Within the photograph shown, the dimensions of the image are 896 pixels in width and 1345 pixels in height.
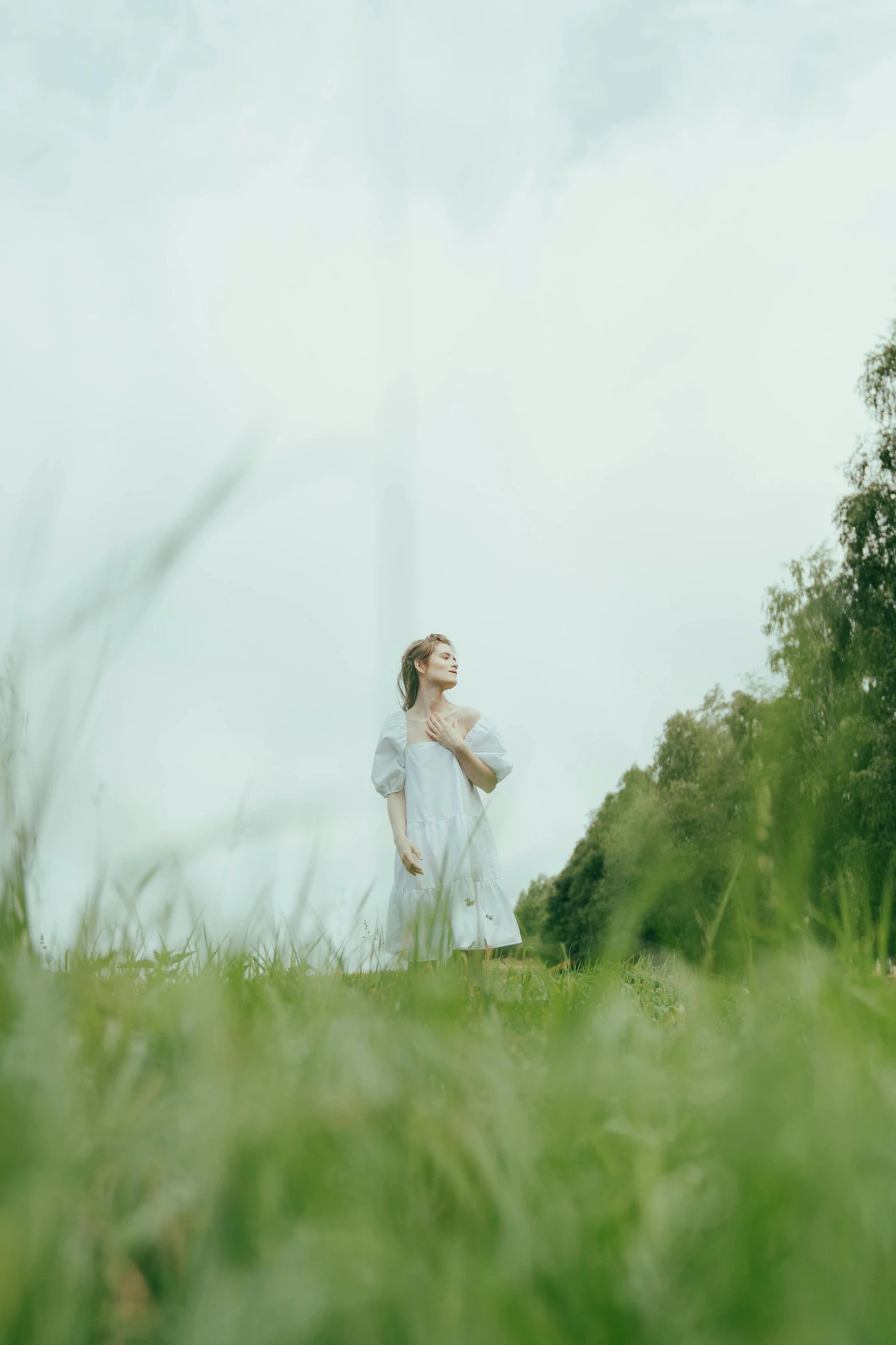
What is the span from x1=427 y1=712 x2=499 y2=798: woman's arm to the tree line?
113 centimetres

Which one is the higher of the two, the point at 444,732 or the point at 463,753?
the point at 444,732

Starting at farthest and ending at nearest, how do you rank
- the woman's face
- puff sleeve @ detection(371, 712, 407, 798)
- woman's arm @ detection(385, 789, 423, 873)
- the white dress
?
1. the woman's face
2. puff sleeve @ detection(371, 712, 407, 798)
3. the white dress
4. woman's arm @ detection(385, 789, 423, 873)

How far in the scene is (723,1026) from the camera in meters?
2.25

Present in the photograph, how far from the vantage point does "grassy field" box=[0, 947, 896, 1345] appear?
74 centimetres

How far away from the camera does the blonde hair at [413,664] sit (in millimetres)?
6746

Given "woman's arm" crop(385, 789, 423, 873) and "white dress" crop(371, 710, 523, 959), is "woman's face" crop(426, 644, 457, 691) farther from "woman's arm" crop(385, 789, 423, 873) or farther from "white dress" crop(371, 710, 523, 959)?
"woman's arm" crop(385, 789, 423, 873)

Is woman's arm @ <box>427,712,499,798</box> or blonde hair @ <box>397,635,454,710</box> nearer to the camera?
woman's arm @ <box>427,712,499,798</box>

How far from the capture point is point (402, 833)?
20.2 feet

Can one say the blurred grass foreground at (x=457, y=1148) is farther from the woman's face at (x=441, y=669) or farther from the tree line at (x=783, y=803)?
the woman's face at (x=441, y=669)

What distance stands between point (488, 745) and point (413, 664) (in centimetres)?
76

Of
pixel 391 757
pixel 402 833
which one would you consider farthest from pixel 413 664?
pixel 402 833

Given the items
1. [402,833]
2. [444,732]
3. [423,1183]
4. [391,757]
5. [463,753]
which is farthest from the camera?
[391,757]

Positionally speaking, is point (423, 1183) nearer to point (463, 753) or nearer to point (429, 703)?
point (463, 753)

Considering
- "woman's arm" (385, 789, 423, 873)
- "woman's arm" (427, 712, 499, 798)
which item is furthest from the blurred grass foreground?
"woman's arm" (427, 712, 499, 798)
